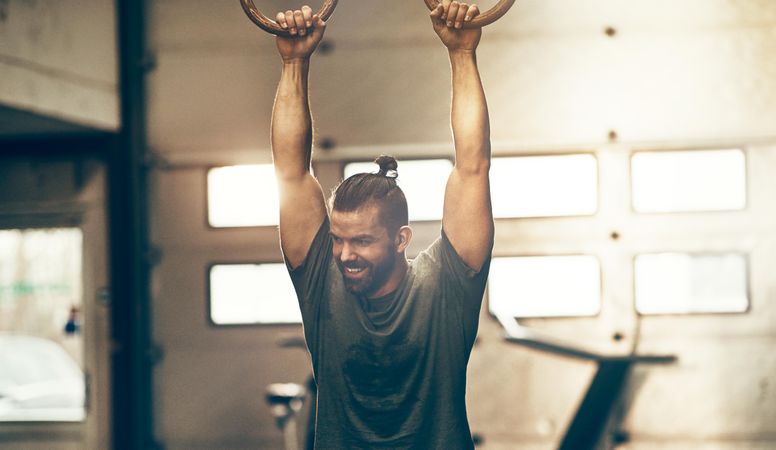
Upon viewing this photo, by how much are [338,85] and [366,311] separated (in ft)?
8.96

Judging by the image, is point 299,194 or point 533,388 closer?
point 299,194

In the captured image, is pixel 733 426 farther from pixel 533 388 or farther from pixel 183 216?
pixel 183 216

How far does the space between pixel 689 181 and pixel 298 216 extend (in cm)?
283

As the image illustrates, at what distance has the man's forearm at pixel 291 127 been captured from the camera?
1.69 metres

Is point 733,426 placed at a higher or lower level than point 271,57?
lower

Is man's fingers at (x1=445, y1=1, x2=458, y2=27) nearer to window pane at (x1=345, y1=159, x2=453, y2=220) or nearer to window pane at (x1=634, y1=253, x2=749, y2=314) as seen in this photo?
window pane at (x1=345, y1=159, x2=453, y2=220)

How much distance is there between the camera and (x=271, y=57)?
436 centimetres

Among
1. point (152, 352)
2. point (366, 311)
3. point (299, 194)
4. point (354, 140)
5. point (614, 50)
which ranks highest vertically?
point (614, 50)

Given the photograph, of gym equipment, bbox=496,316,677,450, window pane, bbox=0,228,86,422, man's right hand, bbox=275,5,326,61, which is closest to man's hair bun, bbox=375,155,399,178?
man's right hand, bbox=275,5,326,61

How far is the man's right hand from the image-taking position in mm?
1665

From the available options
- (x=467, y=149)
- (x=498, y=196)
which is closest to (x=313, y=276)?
(x=467, y=149)

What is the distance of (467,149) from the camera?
1.62m

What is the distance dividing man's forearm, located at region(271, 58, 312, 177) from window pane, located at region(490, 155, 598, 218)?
8.29 feet

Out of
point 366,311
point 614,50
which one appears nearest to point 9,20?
point 614,50
